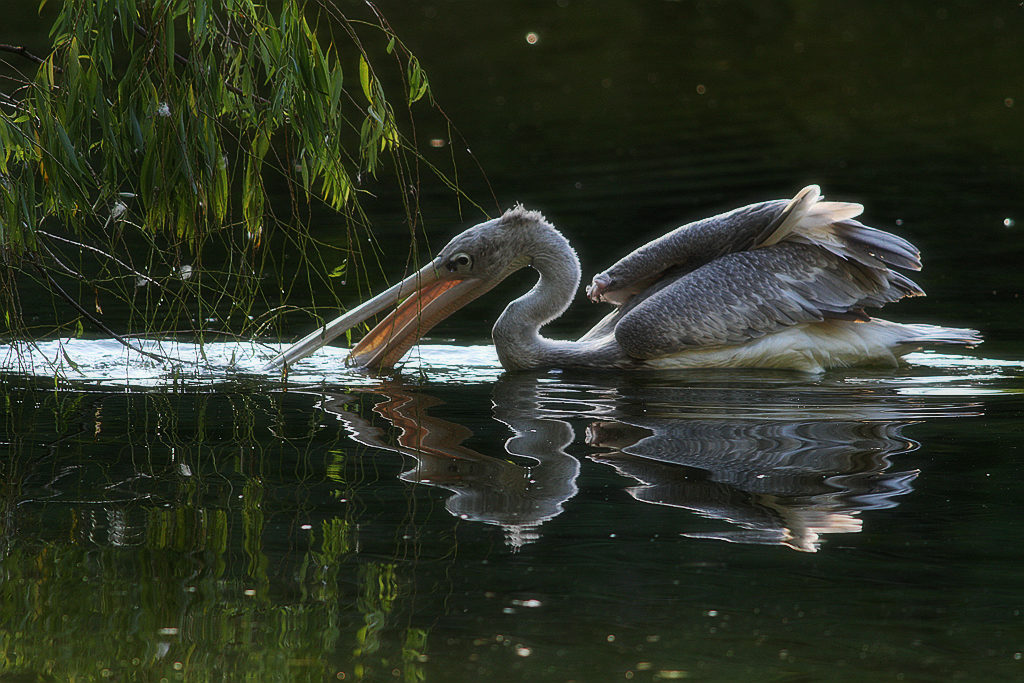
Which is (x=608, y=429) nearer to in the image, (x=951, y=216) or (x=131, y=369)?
(x=131, y=369)

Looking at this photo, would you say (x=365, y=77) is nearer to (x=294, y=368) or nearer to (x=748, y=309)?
(x=294, y=368)

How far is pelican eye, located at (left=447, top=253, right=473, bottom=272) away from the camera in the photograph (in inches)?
322

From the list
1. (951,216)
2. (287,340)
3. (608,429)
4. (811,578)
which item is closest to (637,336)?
(608,429)

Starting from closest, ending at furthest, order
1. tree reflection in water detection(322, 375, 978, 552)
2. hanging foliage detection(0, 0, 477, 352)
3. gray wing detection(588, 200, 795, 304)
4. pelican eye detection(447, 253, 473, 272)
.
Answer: tree reflection in water detection(322, 375, 978, 552) < hanging foliage detection(0, 0, 477, 352) < gray wing detection(588, 200, 795, 304) < pelican eye detection(447, 253, 473, 272)

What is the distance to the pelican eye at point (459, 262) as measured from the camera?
26.8ft

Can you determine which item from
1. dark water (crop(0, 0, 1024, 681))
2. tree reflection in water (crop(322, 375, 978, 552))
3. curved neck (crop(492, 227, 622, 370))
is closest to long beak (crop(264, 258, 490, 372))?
dark water (crop(0, 0, 1024, 681))

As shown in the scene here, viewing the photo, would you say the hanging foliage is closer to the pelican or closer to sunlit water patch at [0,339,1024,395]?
sunlit water patch at [0,339,1024,395]

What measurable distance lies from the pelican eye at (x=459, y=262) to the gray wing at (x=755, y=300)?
1.02 meters

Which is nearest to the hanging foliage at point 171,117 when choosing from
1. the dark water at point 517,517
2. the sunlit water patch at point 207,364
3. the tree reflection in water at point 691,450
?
the dark water at point 517,517

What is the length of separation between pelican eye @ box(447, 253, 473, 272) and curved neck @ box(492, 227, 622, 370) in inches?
13.2

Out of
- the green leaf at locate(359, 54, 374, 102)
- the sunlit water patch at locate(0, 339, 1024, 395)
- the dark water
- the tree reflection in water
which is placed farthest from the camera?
the sunlit water patch at locate(0, 339, 1024, 395)

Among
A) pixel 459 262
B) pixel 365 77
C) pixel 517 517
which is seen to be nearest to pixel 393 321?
pixel 459 262

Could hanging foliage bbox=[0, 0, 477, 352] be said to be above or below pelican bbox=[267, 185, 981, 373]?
above

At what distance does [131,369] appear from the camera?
750 cm
